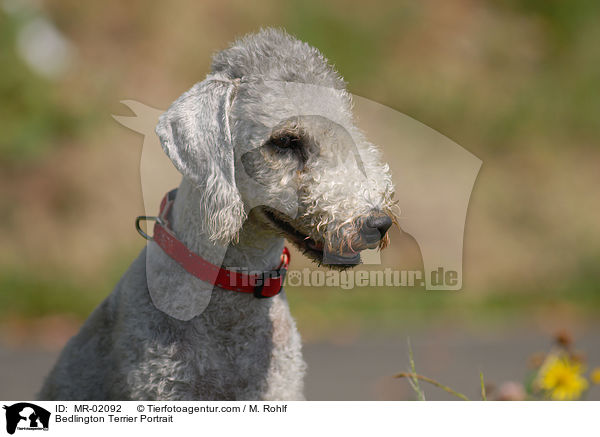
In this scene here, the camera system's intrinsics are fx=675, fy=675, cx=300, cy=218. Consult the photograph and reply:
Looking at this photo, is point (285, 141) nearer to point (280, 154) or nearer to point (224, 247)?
point (280, 154)

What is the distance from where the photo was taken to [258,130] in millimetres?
2572

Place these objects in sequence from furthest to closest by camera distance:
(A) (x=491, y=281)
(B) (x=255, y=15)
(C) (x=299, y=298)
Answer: (B) (x=255, y=15), (A) (x=491, y=281), (C) (x=299, y=298)

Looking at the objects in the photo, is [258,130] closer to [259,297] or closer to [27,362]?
[259,297]

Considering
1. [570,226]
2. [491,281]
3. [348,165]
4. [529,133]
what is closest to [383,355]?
[491,281]

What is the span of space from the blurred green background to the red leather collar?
4.39 metres

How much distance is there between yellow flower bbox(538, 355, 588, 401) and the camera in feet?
8.98

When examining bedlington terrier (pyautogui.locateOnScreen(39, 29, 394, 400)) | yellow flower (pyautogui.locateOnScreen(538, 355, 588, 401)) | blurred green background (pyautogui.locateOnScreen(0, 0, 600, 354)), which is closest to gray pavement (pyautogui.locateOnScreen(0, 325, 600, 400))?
blurred green background (pyautogui.locateOnScreen(0, 0, 600, 354))

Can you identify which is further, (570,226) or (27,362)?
(570,226)

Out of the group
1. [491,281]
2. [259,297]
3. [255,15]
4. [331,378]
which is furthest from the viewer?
[255,15]

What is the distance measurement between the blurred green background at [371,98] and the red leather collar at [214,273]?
4386mm

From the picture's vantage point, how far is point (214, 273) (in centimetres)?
269

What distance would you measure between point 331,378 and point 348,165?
154 inches
